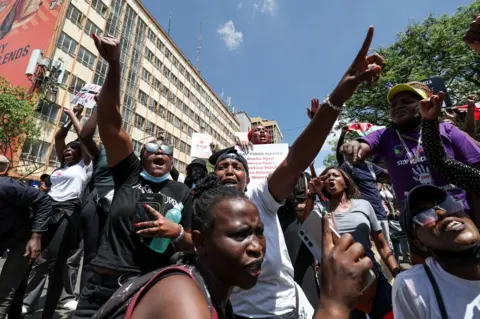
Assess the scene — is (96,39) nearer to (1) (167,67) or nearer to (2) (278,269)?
(2) (278,269)

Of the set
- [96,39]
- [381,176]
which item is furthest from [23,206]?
[381,176]

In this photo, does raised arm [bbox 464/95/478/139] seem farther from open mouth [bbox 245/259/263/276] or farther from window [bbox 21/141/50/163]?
window [bbox 21/141/50/163]

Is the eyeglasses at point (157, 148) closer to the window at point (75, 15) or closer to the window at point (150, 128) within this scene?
the window at point (75, 15)

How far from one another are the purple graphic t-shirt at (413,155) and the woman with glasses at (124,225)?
5.61 ft

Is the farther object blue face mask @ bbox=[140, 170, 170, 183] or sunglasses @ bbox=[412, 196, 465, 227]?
blue face mask @ bbox=[140, 170, 170, 183]

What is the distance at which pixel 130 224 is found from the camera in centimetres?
197

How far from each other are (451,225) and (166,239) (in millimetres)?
1761

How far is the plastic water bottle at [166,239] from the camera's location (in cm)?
191

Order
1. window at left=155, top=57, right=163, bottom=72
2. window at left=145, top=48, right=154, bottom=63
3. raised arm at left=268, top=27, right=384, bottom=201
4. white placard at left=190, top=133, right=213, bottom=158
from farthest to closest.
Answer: window at left=155, top=57, right=163, bottom=72 → window at left=145, top=48, right=154, bottom=63 → white placard at left=190, top=133, right=213, bottom=158 → raised arm at left=268, top=27, right=384, bottom=201

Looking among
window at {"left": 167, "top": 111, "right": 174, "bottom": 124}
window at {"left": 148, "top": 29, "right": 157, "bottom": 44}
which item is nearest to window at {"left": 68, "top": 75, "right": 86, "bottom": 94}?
window at {"left": 148, "top": 29, "right": 157, "bottom": 44}

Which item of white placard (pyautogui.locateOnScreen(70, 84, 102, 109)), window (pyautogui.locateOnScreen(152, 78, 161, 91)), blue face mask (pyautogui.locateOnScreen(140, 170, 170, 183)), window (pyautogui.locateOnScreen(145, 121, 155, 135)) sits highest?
window (pyautogui.locateOnScreen(152, 78, 161, 91))

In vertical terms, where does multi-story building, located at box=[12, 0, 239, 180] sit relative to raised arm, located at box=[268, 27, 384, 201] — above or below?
above

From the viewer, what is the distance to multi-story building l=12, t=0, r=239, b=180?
24.1 meters

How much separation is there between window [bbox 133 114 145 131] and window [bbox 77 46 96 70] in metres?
7.24
